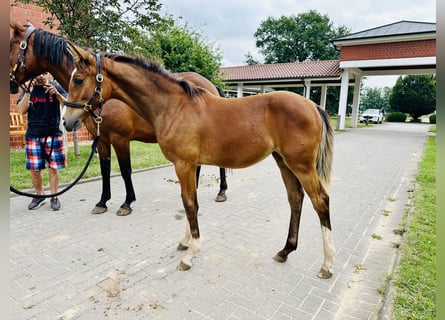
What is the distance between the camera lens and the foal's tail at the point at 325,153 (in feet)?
9.00

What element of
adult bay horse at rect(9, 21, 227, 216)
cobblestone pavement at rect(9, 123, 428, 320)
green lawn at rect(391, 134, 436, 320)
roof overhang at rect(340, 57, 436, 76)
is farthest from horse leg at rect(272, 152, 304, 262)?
roof overhang at rect(340, 57, 436, 76)

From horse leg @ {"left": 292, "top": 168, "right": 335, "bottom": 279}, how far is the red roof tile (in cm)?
1666

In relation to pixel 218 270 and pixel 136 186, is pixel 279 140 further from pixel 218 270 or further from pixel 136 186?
pixel 136 186

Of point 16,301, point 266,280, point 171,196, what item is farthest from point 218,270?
point 171,196

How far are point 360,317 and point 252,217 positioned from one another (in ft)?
6.88

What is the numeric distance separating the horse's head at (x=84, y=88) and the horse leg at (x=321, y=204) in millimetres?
2046

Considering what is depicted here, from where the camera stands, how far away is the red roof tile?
1973cm

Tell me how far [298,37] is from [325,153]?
44715 mm

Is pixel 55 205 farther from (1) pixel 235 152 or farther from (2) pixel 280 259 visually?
(2) pixel 280 259

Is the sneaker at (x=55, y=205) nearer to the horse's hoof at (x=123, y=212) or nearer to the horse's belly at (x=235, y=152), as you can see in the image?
the horse's hoof at (x=123, y=212)

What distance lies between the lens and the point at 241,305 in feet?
7.30

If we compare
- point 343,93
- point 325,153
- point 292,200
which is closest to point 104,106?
point 292,200

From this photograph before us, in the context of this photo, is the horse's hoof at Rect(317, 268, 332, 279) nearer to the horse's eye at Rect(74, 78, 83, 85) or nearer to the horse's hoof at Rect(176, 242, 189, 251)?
the horse's hoof at Rect(176, 242, 189, 251)

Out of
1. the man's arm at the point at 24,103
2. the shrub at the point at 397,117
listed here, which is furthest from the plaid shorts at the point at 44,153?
the shrub at the point at 397,117
